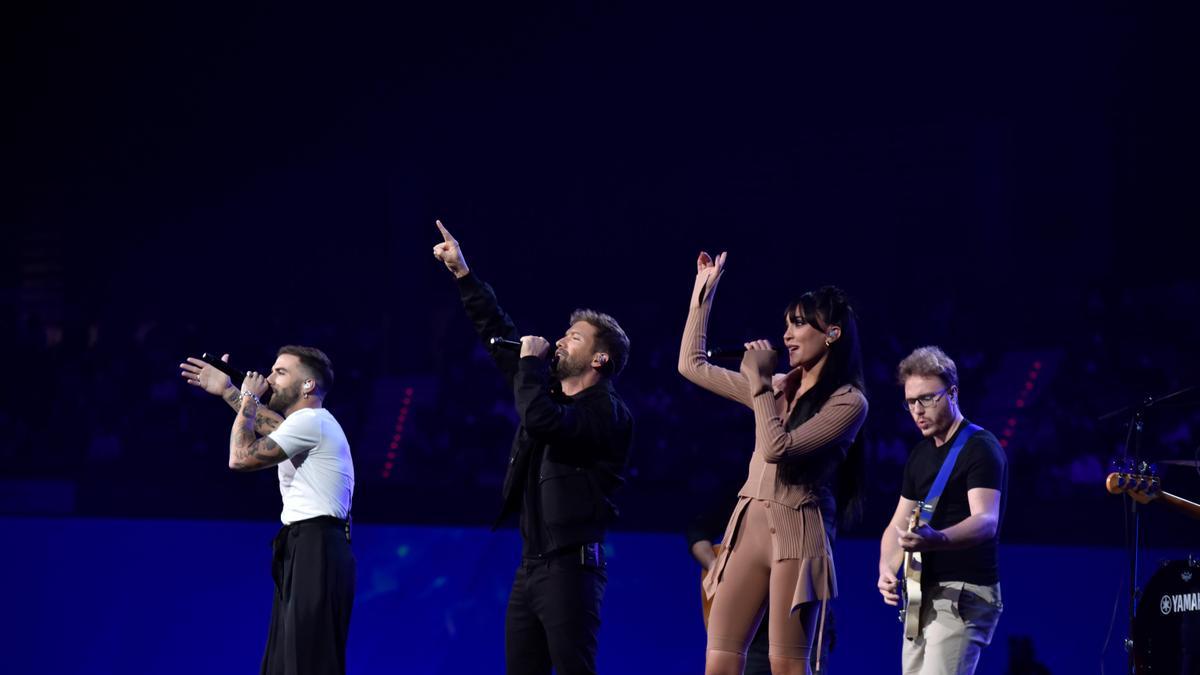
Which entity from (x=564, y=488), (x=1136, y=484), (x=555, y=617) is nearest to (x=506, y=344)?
(x=564, y=488)

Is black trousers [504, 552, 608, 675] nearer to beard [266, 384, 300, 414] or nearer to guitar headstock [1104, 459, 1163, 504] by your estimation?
beard [266, 384, 300, 414]

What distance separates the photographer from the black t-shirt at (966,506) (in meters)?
3.61

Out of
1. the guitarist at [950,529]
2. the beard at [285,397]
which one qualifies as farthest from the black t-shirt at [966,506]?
the beard at [285,397]

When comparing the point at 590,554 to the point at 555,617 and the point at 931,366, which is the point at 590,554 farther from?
the point at 931,366

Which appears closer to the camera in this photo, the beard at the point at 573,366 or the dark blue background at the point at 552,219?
the beard at the point at 573,366

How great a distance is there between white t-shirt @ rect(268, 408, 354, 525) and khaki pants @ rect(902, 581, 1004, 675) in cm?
205

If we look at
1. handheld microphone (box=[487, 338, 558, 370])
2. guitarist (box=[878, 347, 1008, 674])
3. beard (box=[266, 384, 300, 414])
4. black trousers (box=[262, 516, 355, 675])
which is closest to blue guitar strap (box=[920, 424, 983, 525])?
guitarist (box=[878, 347, 1008, 674])

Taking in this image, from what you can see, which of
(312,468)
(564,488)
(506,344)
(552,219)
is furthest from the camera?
(552,219)

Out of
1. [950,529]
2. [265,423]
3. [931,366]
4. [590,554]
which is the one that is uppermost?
[931,366]

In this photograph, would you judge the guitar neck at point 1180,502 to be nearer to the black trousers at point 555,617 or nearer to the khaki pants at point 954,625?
the khaki pants at point 954,625

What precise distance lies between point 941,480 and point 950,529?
29cm

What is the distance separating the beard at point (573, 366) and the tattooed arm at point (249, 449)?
106 cm

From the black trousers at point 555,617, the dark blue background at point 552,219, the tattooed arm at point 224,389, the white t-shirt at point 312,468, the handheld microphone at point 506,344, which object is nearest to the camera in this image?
the black trousers at point 555,617

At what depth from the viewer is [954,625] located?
3572 millimetres
